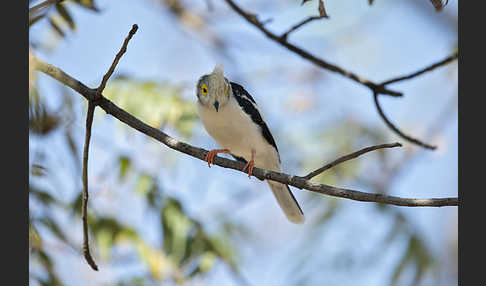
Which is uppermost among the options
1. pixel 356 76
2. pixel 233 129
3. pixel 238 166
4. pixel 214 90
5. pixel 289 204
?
pixel 356 76

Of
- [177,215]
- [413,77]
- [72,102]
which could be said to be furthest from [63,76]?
[413,77]

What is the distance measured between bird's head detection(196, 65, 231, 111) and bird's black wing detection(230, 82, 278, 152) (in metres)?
0.13

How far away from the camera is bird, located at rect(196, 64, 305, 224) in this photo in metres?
4.05

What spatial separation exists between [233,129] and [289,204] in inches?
27.9

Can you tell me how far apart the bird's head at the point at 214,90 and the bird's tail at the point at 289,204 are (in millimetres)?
758

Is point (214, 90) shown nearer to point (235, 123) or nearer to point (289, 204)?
point (235, 123)

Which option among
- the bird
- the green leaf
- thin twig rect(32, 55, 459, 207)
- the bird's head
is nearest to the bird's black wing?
the bird

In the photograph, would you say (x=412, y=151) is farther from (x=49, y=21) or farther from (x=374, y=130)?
(x=49, y=21)

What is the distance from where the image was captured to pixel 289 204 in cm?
423

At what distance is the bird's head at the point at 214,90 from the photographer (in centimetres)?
402

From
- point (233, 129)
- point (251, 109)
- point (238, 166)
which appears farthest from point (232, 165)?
point (251, 109)

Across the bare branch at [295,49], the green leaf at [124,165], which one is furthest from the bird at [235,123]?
the green leaf at [124,165]

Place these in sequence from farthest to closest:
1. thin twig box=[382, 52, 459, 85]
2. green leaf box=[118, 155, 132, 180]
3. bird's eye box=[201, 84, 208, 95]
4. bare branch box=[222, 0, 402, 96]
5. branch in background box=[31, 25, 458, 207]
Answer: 1. green leaf box=[118, 155, 132, 180]
2. bird's eye box=[201, 84, 208, 95]
3. bare branch box=[222, 0, 402, 96]
4. thin twig box=[382, 52, 459, 85]
5. branch in background box=[31, 25, 458, 207]

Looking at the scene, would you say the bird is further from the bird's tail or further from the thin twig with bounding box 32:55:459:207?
the thin twig with bounding box 32:55:459:207
